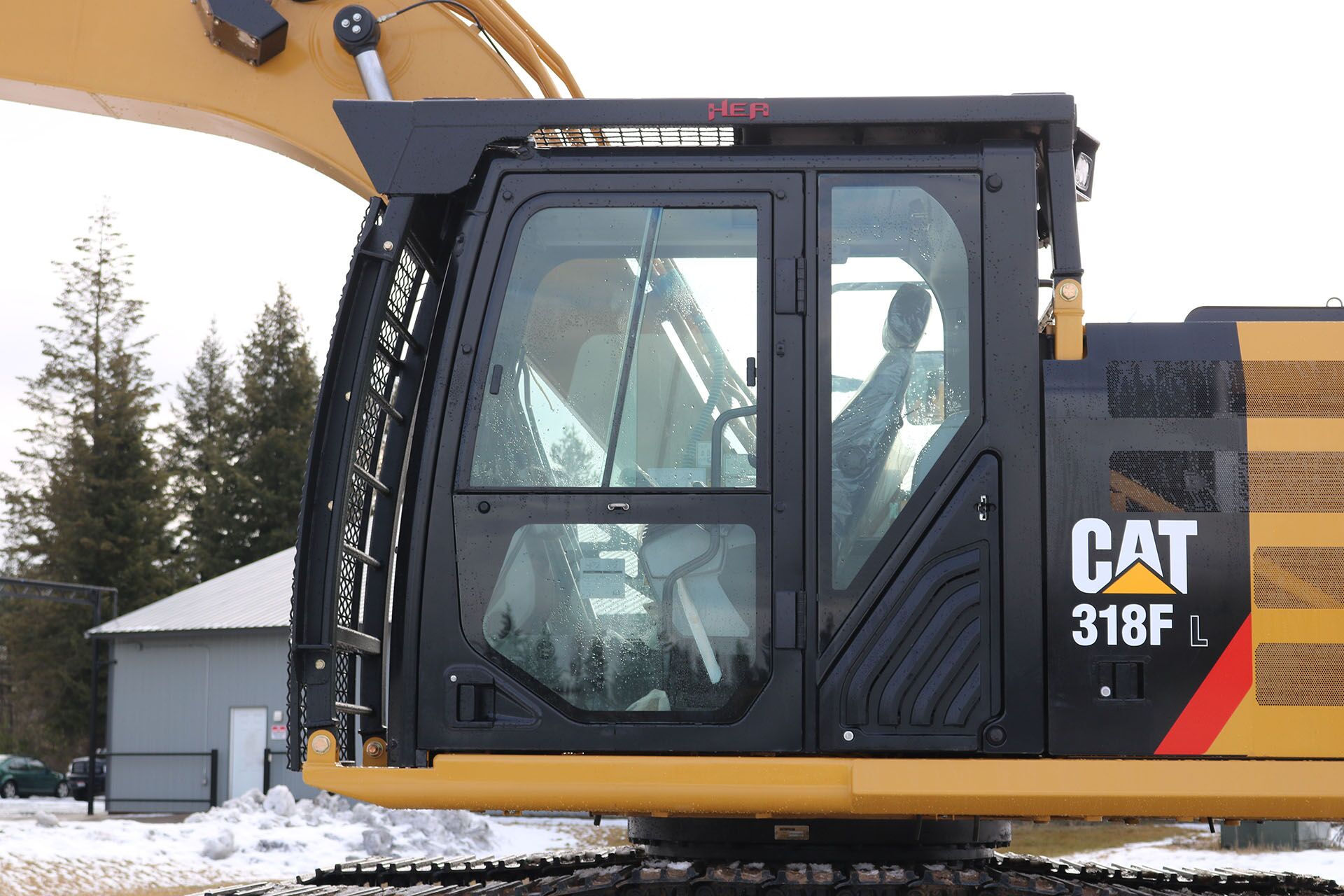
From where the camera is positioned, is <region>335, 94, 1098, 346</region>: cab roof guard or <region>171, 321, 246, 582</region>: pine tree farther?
<region>171, 321, 246, 582</region>: pine tree

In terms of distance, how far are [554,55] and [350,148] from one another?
978mm

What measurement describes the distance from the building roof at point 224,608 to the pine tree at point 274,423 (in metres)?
22.2

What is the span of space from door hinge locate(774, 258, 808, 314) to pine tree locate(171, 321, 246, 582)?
5334 cm

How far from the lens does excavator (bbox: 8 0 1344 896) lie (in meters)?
4.05

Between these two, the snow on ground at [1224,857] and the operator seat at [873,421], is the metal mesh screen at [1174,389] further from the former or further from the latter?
the snow on ground at [1224,857]

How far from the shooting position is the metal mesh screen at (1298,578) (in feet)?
13.4

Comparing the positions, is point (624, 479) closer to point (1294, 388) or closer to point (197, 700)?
point (1294, 388)

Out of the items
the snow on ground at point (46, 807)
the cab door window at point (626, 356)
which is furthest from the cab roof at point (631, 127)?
the snow on ground at point (46, 807)

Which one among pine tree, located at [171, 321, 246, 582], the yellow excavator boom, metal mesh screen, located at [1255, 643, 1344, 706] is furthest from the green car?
metal mesh screen, located at [1255, 643, 1344, 706]

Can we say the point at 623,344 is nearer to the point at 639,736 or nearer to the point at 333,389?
the point at 333,389

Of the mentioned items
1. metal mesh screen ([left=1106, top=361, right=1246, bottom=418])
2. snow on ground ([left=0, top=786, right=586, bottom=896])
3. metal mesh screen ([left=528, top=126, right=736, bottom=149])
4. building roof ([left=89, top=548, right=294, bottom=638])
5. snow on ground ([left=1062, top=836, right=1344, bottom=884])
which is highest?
metal mesh screen ([left=528, top=126, right=736, bottom=149])

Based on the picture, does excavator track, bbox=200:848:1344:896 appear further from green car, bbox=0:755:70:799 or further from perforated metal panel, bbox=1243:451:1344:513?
green car, bbox=0:755:70:799

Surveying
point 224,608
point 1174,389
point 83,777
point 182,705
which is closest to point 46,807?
point 83,777

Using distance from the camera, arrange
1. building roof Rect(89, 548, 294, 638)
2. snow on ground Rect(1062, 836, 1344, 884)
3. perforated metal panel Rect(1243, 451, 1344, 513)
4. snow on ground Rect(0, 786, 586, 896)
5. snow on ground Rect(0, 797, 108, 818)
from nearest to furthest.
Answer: perforated metal panel Rect(1243, 451, 1344, 513), snow on ground Rect(1062, 836, 1344, 884), snow on ground Rect(0, 786, 586, 896), snow on ground Rect(0, 797, 108, 818), building roof Rect(89, 548, 294, 638)
